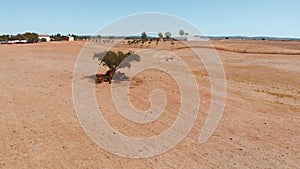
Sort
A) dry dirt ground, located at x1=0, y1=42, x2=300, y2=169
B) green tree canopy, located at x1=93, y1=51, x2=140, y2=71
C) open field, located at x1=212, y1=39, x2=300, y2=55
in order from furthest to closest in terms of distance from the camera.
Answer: open field, located at x1=212, y1=39, x2=300, y2=55 → green tree canopy, located at x1=93, y1=51, x2=140, y2=71 → dry dirt ground, located at x1=0, y1=42, x2=300, y2=169

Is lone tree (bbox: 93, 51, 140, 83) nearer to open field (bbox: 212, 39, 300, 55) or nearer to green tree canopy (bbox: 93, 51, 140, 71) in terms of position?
green tree canopy (bbox: 93, 51, 140, 71)

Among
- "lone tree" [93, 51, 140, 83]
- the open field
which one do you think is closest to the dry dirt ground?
"lone tree" [93, 51, 140, 83]

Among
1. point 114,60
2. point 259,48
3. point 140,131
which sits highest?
point 259,48

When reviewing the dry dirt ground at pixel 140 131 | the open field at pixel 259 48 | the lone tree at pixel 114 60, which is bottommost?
the dry dirt ground at pixel 140 131

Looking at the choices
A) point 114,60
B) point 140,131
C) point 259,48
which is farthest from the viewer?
point 259,48

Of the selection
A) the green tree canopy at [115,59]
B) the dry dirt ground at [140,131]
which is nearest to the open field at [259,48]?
the dry dirt ground at [140,131]

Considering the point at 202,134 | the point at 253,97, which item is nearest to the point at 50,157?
the point at 202,134

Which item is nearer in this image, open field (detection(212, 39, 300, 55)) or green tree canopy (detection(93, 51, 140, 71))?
green tree canopy (detection(93, 51, 140, 71))

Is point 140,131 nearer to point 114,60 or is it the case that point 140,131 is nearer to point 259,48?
point 114,60

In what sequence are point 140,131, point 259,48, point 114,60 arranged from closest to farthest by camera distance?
point 140,131, point 114,60, point 259,48

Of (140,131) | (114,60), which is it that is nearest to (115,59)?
→ (114,60)

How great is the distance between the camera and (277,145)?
26.8 ft

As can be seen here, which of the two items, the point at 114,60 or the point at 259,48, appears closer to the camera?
the point at 114,60

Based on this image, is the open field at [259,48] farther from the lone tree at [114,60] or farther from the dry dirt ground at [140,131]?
the lone tree at [114,60]
